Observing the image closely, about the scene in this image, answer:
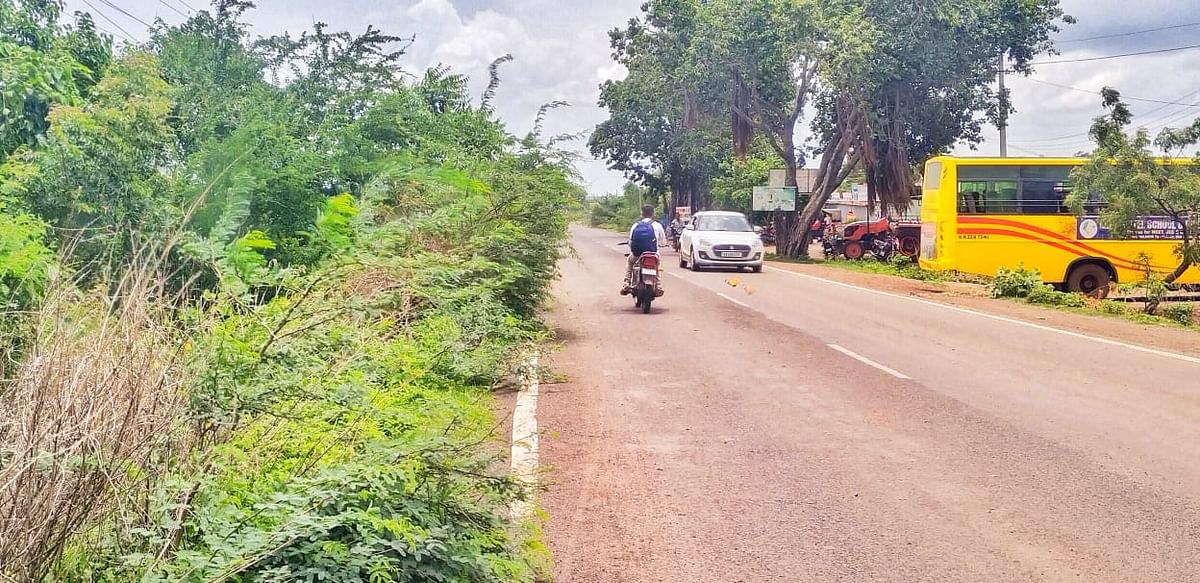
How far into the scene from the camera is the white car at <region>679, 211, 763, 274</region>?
94.0 feet

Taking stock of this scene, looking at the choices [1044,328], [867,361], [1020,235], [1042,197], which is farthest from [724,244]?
[867,361]

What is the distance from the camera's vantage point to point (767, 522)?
5.46 meters

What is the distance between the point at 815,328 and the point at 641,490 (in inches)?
358

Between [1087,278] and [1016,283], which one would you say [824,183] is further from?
[1016,283]

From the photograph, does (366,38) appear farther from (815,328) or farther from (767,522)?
(767,522)

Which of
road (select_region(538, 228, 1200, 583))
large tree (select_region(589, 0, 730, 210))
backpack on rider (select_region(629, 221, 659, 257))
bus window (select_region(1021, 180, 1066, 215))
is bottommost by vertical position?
road (select_region(538, 228, 1200, 583))

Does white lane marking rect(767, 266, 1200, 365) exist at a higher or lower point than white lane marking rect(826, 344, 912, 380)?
lower

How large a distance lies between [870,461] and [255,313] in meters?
3.92

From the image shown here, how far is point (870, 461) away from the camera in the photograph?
6.78 m

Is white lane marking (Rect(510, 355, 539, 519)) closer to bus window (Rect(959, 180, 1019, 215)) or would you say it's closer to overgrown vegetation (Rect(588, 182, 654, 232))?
bus window (Rect(959, 180, 1019, 215))

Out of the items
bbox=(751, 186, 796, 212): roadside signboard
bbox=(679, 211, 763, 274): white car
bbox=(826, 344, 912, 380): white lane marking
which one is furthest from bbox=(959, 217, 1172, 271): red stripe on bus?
bbox=(751, 186, 796, 212): roadside signboard

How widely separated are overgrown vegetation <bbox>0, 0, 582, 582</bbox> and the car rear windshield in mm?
15366

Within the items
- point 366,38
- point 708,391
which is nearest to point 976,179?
point 366,38

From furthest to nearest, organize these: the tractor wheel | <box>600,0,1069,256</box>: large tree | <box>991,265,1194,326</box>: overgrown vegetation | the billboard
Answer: the tractor wheel → <box>600,0,1069,256</box>: large tree → the billboard → <box>991,265,1194,326</box>: overgrown vegetation
